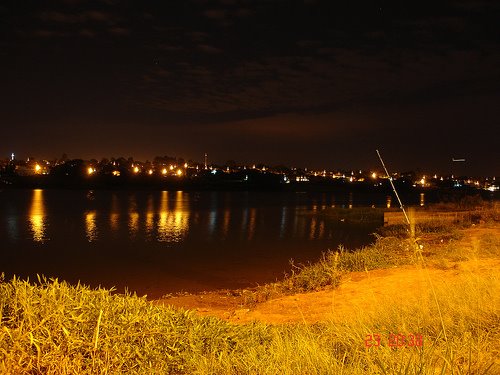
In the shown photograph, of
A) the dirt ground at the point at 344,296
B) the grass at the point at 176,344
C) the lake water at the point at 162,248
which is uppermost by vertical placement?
the grass at the point at 176,344

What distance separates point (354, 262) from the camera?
52.1 ft

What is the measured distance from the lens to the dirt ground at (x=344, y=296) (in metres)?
10.0

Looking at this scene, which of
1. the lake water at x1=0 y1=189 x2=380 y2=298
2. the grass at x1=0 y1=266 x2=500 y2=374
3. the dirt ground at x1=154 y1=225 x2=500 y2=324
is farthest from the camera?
the lake water at x1=0 y1=189 x2=380 y2=298

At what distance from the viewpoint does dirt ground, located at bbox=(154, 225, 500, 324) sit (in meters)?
10.0

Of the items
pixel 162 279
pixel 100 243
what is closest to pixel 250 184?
pixel 100 243

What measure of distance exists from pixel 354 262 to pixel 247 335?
10423 mm

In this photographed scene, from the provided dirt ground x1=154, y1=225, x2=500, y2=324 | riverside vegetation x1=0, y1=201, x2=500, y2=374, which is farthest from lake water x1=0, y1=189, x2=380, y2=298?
riverside vegetation x1=0, y1=201, x2=500, y2=374

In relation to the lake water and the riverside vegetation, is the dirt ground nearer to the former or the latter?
the riverside vegetation

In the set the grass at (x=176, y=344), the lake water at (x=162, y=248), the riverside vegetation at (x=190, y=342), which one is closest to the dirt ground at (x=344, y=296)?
the riverside vegetation at (x=190, y=342)

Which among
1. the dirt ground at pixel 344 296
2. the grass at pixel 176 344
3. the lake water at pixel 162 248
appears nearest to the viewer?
the grass at pixel 176 344

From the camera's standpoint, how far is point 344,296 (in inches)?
443

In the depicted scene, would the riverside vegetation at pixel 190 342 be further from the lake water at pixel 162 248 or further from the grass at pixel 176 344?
the lake water at pixel 162 248

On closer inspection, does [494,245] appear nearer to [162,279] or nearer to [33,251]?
[162,279]

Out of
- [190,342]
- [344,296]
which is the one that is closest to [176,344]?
[190,342]
